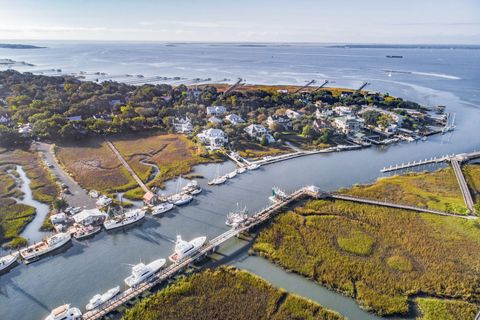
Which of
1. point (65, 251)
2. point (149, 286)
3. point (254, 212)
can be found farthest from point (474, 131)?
point (65, 251)

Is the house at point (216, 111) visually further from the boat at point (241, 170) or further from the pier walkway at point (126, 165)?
the boat at point (241, 170)

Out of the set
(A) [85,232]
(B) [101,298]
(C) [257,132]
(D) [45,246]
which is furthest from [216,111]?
(B) [101,298]

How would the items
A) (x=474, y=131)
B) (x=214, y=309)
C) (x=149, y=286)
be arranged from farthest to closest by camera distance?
(x=474, y=131)
(x=149, y=286)
(x=214, y=309)

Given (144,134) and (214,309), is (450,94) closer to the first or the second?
(144,134)

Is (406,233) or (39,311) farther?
(406,233)

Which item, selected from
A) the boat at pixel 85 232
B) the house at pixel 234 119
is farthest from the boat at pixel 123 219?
the house at pixel 234 119
